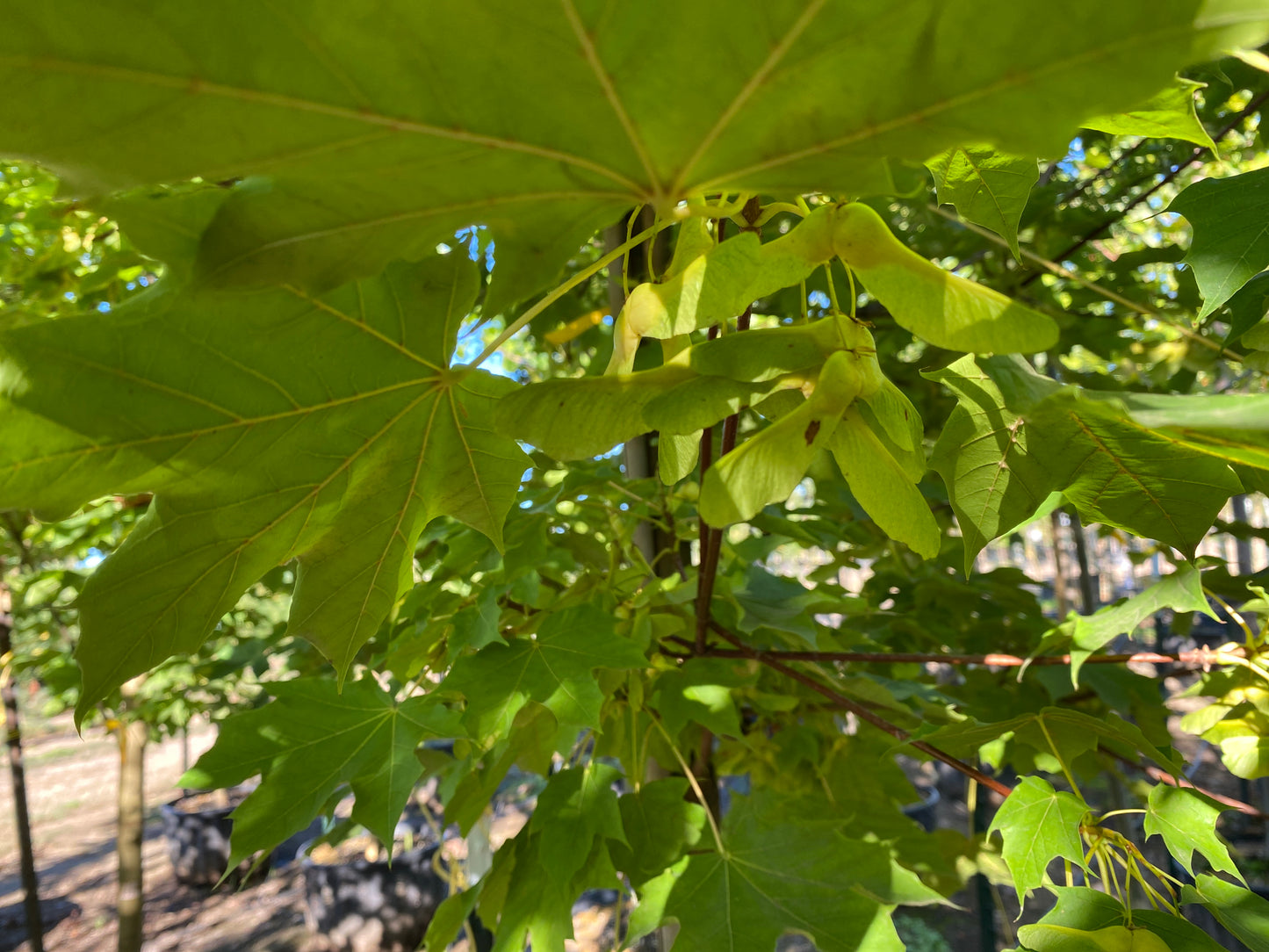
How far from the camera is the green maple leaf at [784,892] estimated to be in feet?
2.51

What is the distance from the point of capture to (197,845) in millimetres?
3457

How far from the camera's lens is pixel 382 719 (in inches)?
35.4

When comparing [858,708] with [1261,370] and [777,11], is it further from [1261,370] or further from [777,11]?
[777,11]

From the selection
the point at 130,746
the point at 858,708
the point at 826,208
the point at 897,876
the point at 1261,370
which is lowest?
the point at 130,746

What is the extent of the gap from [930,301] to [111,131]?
36 cm

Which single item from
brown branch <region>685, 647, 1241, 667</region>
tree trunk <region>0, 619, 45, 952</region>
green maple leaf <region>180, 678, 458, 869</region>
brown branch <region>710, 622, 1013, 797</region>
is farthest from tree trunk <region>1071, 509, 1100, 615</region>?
tree trunk <region>0, 619, 45, 952</region>

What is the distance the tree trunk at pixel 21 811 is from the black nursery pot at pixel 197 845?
0.90 metres

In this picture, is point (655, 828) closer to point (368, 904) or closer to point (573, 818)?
point (573, 818)

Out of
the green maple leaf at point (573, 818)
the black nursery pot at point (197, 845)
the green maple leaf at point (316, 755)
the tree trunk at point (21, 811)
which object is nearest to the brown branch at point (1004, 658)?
the green maple leaf at point (573, 818)

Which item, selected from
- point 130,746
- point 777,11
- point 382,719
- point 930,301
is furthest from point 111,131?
point 130,746

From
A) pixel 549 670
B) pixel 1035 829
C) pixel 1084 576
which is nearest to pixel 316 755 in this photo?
pixel 549 670

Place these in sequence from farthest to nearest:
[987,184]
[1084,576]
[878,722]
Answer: [1084,576] < [878,722] < [987,184]

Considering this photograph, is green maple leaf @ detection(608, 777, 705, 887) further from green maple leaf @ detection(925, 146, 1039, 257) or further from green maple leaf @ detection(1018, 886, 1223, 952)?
green maple leaf @ detection(925, 146, 1039, 257)

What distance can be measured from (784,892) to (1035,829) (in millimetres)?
266
